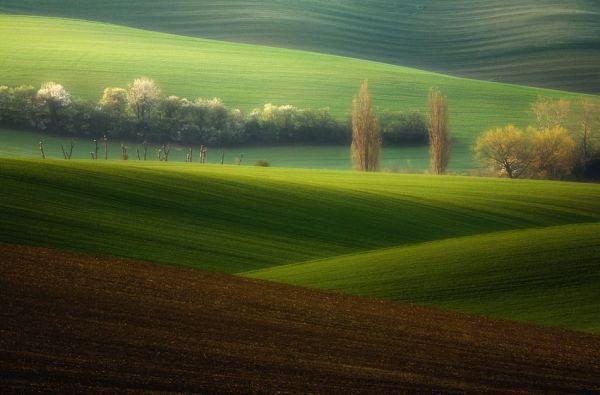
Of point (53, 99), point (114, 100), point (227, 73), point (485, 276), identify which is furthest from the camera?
point (227, 73)

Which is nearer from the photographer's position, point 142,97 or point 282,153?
point 282,153

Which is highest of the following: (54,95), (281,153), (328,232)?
(54,95)

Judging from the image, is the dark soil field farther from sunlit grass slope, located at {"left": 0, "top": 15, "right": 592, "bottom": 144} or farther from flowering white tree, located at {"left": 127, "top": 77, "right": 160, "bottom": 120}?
sunlit grass slope, located at {"left": 0, "top": 15, "right": 592, "bottom": 144}

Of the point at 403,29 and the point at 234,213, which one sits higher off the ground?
the point at 403,29

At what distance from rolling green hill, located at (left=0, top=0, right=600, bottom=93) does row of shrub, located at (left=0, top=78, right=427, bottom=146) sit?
29.8m

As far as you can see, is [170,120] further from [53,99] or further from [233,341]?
[233,341]

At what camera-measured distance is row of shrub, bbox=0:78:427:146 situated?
60656 mm

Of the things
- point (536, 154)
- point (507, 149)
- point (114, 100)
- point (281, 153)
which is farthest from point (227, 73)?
point (536, 154)

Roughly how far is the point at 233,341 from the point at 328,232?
1479 cm

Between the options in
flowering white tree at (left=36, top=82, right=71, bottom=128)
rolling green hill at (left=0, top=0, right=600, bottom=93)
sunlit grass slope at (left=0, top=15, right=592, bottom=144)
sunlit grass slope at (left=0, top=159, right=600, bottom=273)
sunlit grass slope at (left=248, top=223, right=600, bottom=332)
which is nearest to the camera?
sunlit grass slope at (left=248, top=223, right=600, bottom=332)

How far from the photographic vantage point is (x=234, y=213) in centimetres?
2567

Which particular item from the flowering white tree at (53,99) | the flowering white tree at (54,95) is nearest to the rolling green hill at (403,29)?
the flowering white tree at (54,95)

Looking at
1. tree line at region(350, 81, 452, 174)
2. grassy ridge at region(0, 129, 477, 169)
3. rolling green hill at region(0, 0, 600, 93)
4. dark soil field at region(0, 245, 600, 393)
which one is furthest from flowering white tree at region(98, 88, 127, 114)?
dark soil field at region(0, 245, 600, 393)

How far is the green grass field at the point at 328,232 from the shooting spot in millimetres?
19406
